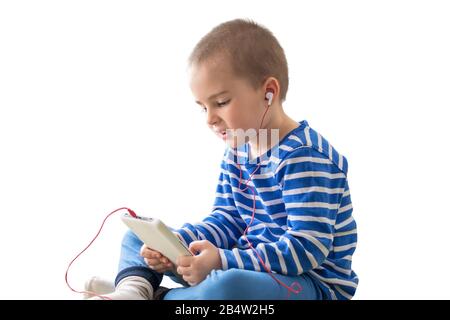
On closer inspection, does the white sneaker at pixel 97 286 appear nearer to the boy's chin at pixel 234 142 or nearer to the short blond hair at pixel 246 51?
the boy's chin at pixel 234 142

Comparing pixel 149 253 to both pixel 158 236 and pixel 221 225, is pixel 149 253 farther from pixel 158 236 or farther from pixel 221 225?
pixel 221 225

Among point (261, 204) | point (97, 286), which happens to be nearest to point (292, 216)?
point (261, 204)

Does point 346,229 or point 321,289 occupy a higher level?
point 346,229

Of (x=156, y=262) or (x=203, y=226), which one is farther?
(x=203, y=226)

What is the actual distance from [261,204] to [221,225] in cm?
13

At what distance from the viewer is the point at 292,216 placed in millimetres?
1427

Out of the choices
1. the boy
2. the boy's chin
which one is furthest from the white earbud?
the boy's chin

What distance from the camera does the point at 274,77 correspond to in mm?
1503

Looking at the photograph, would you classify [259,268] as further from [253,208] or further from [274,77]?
[274,77]
